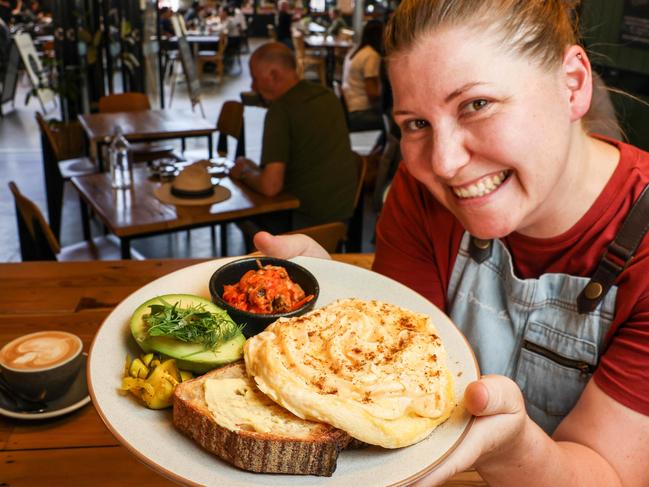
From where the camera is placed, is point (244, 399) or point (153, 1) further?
point (153, 1)

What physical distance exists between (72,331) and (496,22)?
52.8 inches

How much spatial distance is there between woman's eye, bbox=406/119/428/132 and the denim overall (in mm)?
441

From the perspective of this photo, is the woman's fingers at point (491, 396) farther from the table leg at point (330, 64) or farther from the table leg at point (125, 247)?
the table leg at point (330, 64)

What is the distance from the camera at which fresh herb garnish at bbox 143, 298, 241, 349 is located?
1.07m

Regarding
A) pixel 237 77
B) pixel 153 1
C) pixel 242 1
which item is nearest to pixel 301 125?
pixel 153 1

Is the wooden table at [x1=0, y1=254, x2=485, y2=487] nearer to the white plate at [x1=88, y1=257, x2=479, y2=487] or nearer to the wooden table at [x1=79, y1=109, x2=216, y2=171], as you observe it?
the white plate at [x1=88, y1=257, x2=479, y2=487]

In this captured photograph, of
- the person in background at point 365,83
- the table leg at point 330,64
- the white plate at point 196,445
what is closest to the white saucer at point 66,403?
the white plate at point 196,445

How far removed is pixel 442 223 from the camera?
1.60 m

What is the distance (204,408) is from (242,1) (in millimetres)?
22232

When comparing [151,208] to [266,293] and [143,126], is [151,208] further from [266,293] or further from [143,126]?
[266,293]

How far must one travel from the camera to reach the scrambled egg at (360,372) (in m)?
0.91

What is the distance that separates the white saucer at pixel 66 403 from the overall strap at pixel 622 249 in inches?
45.3

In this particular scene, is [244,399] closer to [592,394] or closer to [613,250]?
[592,394]

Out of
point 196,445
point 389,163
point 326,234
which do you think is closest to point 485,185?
point 196,445
